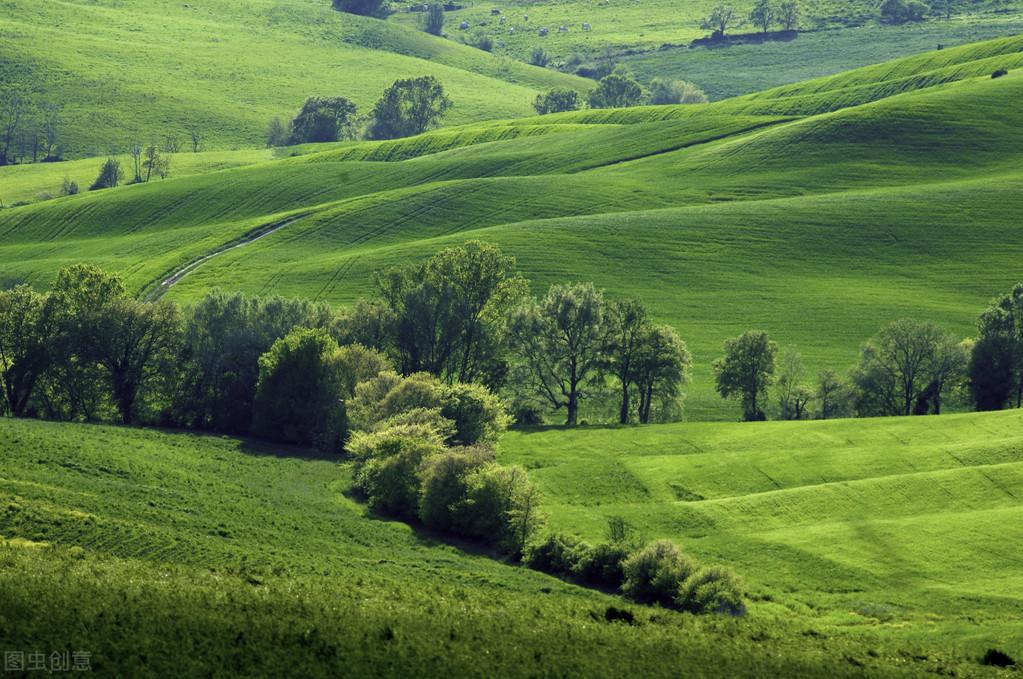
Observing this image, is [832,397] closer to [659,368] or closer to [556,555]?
[659,368]

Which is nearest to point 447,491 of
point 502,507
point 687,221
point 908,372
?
point 502,507

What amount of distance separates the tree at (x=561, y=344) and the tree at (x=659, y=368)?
3.92 metres

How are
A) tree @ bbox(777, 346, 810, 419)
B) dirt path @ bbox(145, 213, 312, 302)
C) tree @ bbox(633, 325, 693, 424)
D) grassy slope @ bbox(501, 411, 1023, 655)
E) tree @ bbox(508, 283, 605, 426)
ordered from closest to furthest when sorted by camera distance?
grassy slope @ bbox(501, 411, 1023, 655) → tree @ bbox(633, 325, 693, 424) → tree @ bbox(508, 283, 605, 426) → tree @ bbox(777, 346, 810, 419) → dirt path @ bbox(145, 213, 312, 302)

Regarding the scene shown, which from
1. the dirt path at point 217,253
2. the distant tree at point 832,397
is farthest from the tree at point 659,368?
the dirt path at point 217,253

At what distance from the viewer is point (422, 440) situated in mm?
83188

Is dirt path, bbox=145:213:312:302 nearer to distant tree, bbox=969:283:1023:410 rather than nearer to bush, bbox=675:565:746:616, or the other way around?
distant tree, bbox=969:283:1023:410

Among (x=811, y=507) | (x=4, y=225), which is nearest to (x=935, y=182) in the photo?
(x=811, y=507)

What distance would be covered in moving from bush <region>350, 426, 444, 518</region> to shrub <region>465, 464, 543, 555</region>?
5.19m

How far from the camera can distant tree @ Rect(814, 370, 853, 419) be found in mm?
106625

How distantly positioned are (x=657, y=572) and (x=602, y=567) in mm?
4262

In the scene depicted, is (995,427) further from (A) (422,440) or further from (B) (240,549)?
(B) (240,549)

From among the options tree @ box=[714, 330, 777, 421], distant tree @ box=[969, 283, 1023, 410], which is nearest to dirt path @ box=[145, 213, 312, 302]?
tree @ box=[714, 330, 777, 421]

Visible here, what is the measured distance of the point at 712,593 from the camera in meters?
61.2

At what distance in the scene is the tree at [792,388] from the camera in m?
108
